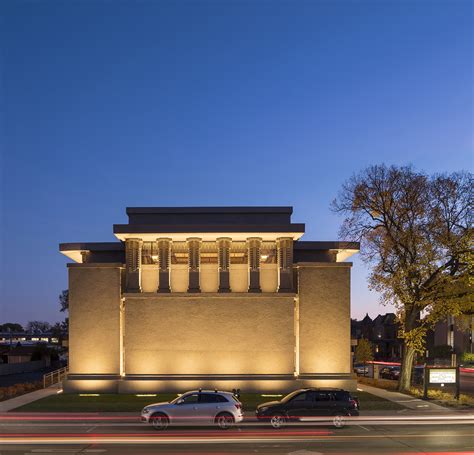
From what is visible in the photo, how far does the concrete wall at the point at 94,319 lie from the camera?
3569 cm

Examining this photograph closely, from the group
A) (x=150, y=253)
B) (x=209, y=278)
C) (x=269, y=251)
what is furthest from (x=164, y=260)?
(x=269, y=251)

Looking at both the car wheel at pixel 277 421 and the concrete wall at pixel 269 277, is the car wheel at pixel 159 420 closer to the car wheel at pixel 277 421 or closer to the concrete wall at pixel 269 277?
the car wheel at pixel 277 421

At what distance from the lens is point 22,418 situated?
2600cm

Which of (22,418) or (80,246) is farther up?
(80,246)

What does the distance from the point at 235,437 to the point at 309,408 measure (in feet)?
13.4

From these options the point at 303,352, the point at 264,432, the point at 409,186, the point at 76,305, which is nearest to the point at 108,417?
the point at 264,432

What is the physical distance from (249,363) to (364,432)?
A: 1368 centimetres

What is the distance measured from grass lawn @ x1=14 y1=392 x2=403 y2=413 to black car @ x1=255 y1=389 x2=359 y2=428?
4800 mm

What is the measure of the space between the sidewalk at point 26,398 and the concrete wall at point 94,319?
8.00 feet

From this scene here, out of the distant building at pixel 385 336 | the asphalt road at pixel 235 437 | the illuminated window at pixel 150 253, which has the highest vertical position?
the illuminated window at pixel 150 253

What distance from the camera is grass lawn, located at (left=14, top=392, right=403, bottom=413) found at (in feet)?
93.4

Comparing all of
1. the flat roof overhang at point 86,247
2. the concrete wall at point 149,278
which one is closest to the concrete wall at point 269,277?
the concrete wall at point 149,278

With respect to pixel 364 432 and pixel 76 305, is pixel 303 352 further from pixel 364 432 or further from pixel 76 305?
pixel 76 305

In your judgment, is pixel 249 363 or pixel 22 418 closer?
pixel 22 418
